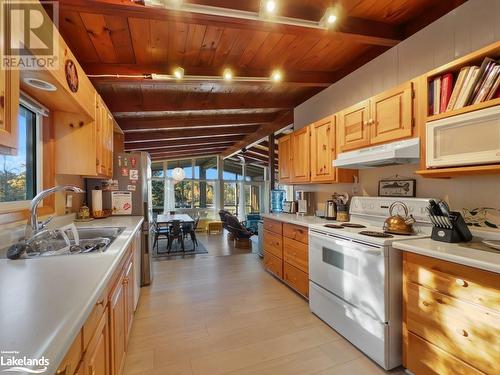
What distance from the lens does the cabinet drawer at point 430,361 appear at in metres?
1.33

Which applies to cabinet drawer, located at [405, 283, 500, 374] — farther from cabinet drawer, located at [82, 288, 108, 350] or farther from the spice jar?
cabinet drawer, located at [82, 288, 108, 350]

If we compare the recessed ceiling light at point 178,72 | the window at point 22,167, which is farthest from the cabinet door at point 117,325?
the recessed ceiling light at point 178,72

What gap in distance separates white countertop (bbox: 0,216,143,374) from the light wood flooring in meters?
1.08

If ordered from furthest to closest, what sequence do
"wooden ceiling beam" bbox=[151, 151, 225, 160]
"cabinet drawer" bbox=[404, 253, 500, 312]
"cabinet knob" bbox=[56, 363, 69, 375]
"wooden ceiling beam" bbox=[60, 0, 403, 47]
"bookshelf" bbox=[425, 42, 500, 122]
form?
"wooden ceiling beam" bbox=[151, 151, 225, 160], "wooden ceiling beam" bbox=[60, 0, 403, 47], "bookshelf" bbox=[425, 42, 500, 122], "cabinet drawer" bbox=[404, 253, 500, 312], "cabinet knob" bbox=[56, 363, 69, 375]

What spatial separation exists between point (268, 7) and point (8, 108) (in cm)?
157

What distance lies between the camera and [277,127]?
4.85m

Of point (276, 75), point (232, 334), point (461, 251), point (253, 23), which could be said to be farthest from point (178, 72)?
point (461, 251)

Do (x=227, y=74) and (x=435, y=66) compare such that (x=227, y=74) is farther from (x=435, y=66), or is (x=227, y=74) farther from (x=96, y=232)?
(x=96, y=232)

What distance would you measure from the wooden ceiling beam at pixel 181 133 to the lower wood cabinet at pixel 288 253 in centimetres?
268

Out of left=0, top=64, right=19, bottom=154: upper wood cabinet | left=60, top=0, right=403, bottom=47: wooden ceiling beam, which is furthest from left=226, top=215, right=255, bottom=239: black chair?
left=0, top=64, right=19, bottom=154: upper wood cabinet

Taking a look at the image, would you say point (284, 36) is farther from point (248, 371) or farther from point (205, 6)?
point (248, 371)

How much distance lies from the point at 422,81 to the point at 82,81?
8.78 feet

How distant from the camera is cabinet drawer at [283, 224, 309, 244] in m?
2.68

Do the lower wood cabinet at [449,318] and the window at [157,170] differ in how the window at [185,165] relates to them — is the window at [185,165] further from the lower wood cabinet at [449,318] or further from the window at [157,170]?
the lower wood cabinet at [449,318]
